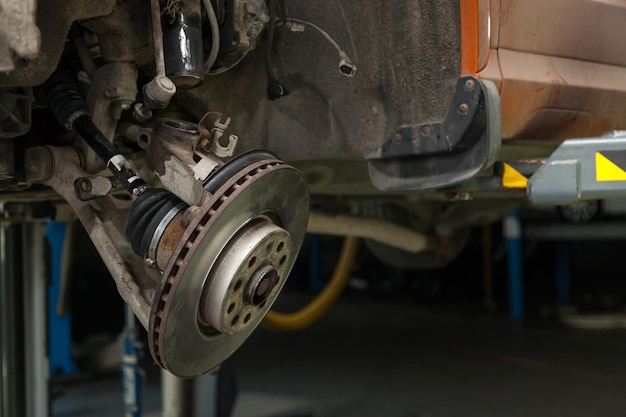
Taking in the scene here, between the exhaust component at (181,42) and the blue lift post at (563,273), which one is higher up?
the exhaust component at (181,42)

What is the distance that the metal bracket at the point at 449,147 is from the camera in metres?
1.26

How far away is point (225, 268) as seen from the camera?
1117 mm

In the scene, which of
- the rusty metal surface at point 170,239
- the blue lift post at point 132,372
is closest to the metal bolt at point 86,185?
the rusty metal surface at point 170,239

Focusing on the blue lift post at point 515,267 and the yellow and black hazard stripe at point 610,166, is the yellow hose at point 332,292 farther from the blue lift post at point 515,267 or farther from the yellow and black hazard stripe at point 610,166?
the blue lift post at point 515,267

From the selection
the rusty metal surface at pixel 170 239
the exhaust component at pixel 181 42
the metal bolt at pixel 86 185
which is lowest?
the rusty metal surface at pixel 170 239

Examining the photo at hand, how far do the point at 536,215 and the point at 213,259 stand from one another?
578 cm

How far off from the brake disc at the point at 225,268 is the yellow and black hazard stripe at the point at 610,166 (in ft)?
1.78

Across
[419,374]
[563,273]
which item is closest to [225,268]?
[419,374]

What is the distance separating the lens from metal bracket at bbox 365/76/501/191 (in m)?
1.26

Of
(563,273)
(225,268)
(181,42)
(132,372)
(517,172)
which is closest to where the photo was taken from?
(225,268)

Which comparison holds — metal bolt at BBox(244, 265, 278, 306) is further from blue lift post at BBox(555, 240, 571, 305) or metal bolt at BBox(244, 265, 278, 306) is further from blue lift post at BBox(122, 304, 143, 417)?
blue lift post at BBox(555, 240, 571, 305)

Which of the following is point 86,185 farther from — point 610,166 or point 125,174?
point 610,166

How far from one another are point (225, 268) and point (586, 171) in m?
0.68

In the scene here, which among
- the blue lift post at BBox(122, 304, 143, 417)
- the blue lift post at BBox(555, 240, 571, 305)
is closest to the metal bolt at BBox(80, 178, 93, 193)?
the blue lift post at BBox(122, 304, 143, 417)
